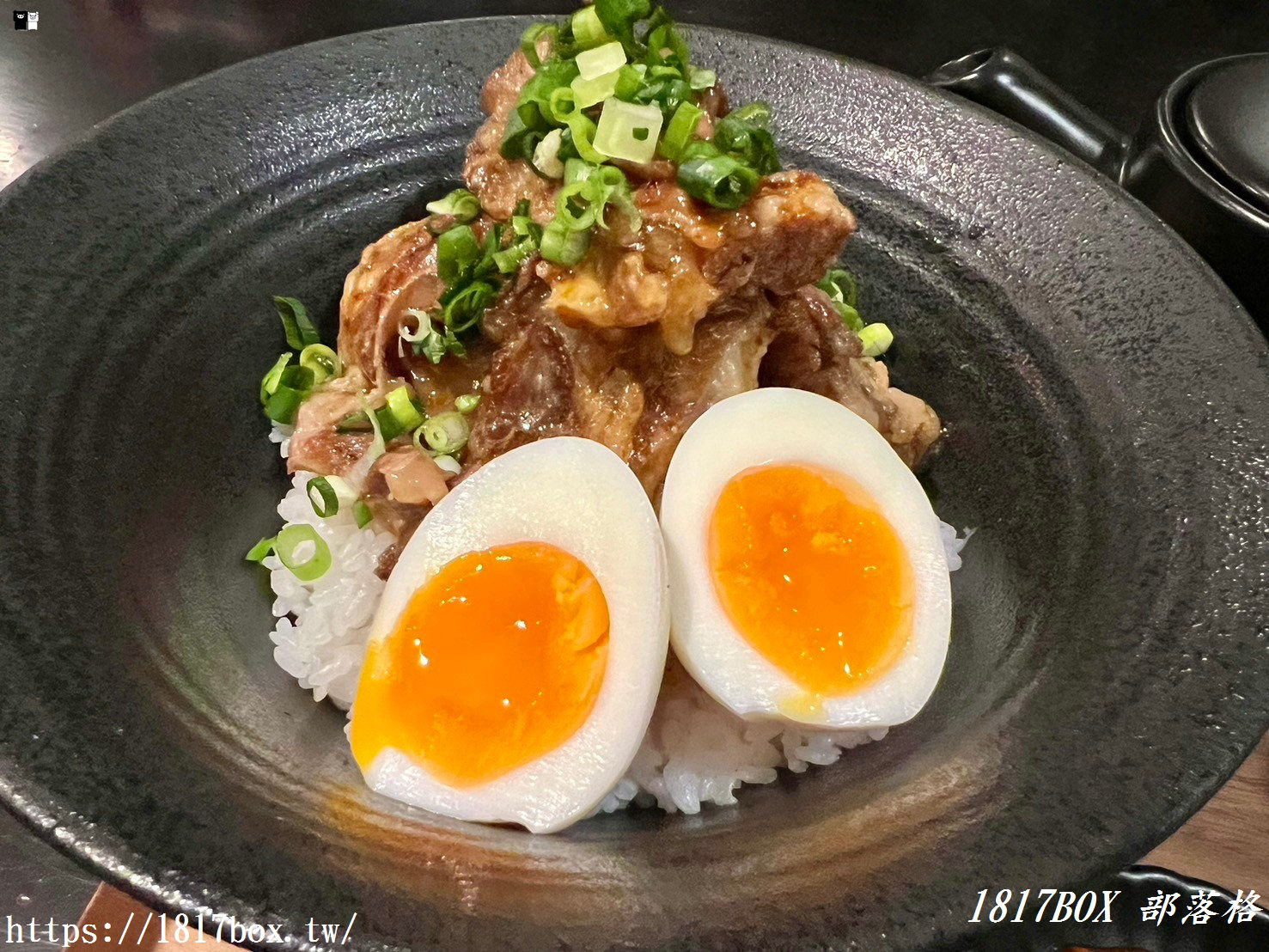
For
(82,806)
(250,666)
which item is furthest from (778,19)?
(82,806)

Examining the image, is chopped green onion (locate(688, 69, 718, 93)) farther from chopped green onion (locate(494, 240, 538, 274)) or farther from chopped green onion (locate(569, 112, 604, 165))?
chopped green onion (locate(494, 240, 538, 274))


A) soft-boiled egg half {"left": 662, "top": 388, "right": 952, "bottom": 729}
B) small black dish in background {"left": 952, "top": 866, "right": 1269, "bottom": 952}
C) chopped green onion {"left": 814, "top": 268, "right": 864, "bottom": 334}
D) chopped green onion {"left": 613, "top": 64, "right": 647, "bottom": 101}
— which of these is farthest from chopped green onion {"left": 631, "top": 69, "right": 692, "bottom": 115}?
small black dish in background {"left": 952, "top": 866, "right": 1269, "bottom": 952}

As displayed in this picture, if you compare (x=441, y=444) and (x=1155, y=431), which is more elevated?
(x=441, y=444)

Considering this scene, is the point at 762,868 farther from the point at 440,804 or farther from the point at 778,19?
the point at 778,19

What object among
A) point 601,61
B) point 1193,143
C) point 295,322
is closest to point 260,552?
point 295,322

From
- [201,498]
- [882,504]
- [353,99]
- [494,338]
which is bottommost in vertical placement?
[882,504]

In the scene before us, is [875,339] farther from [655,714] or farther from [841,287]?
[655,714]

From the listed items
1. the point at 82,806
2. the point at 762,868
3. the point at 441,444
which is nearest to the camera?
the point at 82,806
